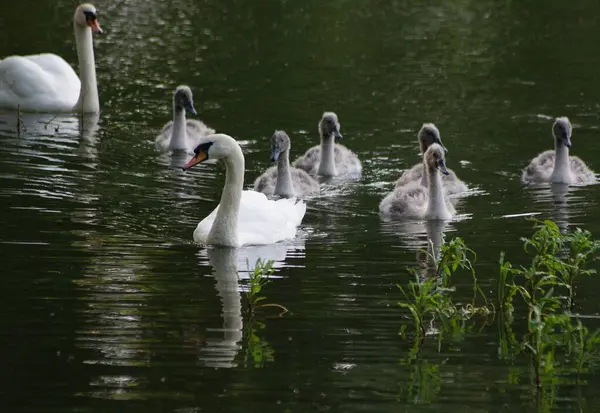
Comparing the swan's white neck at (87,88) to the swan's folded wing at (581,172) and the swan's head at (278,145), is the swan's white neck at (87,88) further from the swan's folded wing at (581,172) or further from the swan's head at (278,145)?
the swan's folded wing at (581,172)

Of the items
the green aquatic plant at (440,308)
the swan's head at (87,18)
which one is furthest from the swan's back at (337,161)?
the green aquatic plant at (440,308)

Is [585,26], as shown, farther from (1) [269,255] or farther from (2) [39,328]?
(2) [39,328]

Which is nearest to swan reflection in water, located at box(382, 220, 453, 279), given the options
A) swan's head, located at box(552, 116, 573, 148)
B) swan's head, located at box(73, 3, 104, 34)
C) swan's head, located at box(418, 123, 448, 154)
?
swan's head, located at box(418, 123, 448, 154)

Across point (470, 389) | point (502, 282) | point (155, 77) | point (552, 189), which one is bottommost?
point (470, 389)

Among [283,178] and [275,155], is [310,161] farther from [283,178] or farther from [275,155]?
[275,155]

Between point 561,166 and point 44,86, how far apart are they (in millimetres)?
8427

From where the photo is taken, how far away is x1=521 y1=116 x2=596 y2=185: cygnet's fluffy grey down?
1669 cm

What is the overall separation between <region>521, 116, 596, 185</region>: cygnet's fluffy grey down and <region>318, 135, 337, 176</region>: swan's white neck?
2337 millimetres

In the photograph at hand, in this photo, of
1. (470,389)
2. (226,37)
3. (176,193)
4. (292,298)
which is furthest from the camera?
(226,37)

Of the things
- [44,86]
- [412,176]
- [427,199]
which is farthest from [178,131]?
[427,199]

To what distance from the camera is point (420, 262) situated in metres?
12.5

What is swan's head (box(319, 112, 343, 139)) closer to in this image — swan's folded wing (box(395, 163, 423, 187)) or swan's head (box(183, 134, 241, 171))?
swan's folded wing (box(395, 163, 423, 187))

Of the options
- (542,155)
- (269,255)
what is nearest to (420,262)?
(269,255)

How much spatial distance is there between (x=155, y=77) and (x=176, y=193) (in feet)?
26.3
